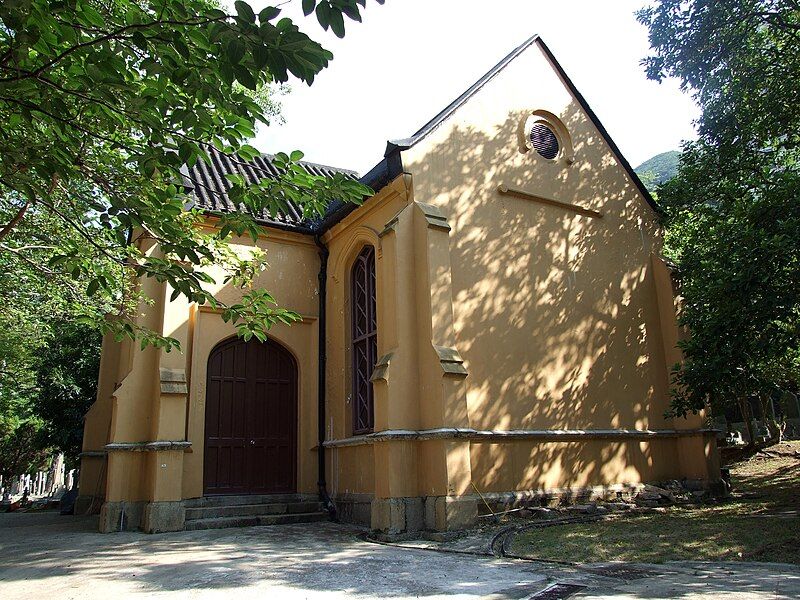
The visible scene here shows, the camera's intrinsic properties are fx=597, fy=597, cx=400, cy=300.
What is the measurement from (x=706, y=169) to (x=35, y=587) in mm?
12860

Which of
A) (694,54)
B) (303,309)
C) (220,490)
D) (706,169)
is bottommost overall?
(220,490)

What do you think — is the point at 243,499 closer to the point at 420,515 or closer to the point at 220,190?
the point at 420,515

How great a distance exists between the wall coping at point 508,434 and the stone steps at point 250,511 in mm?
1335

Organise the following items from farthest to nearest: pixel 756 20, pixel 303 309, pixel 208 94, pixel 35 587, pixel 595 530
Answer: pixel 303 309
pixel 756 20
pixel 595 530
pixel 35 587
pixel 208 94

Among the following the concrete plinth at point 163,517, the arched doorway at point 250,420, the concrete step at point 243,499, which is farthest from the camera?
the arched doorway at point 250,420

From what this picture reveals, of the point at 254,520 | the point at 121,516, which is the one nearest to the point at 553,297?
the point at 254,520

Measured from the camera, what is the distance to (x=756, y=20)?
11125mm

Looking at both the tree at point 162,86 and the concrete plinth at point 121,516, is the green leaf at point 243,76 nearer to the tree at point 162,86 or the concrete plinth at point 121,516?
the tree at point 162,86

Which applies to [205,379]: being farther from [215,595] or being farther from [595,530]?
[595,530]

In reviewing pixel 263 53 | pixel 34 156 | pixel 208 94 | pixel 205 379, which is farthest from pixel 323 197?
pixel 205 379

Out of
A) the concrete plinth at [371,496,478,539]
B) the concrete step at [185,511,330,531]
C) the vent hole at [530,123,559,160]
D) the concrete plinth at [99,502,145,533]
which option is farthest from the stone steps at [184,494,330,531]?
the vent hole at [530,123,559,160]

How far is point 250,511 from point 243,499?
484mm

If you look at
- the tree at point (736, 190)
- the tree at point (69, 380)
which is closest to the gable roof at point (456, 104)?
the tree at point (736, 190)

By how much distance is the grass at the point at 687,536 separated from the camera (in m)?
7.09
